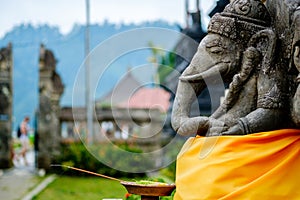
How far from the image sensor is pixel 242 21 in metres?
3.05

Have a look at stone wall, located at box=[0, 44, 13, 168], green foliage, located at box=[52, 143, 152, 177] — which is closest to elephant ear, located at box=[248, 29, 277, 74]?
green foliage, located at box=[52, 143, 152, 177]

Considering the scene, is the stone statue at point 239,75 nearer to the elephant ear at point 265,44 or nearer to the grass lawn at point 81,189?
the elephant ear at point 265,44

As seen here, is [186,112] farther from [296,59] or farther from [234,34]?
[296,59]

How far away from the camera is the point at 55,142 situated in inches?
519

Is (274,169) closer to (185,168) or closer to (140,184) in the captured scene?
(185,168)

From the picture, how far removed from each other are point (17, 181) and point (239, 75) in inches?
370

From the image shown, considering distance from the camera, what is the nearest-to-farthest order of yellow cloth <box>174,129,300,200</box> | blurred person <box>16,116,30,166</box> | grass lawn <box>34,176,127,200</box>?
yellow cloth <box>174,129,300,200</box> < grass lawn <box>34,176,127,200</box> < blurred person <box>16,116,30,166</box>

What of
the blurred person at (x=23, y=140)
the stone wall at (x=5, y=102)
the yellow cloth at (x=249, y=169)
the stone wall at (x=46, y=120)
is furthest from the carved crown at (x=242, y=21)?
the blurred person at (x=23, y=140)

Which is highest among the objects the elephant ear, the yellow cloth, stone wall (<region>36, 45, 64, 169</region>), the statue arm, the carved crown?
the carved crown

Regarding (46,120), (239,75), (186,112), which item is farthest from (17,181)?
(239,75)

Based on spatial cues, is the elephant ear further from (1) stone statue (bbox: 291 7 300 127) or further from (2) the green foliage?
(2) the green foliage

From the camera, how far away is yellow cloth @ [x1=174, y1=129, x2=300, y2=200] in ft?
8.79

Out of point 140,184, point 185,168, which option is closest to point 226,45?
point 185,168

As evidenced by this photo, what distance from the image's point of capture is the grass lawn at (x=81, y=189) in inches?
374
